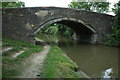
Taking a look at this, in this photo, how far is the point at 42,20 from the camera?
1441 centimetres

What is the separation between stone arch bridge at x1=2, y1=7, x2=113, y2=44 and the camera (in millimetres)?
13664

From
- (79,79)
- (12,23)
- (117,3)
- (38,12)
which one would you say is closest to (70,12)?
(38,12)

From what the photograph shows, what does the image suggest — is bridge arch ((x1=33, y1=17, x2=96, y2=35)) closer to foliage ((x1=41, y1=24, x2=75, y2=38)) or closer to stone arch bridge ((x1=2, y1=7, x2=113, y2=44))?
stone arch bridge ((x1=2, y1=7, x2=113, y2=44))

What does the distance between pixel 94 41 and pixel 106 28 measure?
1582 mm

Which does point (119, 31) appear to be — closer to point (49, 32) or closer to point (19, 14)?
point (19, 14)

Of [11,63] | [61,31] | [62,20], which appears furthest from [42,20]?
[61,31]

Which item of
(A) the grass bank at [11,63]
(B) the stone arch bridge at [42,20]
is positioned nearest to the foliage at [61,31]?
(B) the stone arch bridge at [42,20]

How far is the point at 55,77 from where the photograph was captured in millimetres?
5125

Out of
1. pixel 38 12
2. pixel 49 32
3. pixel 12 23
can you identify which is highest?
pixel 38 12

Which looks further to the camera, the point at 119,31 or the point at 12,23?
the point at 12,23

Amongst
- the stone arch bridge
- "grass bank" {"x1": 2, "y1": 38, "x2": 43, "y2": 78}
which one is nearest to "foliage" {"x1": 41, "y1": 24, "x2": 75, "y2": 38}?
the stone arch bridge

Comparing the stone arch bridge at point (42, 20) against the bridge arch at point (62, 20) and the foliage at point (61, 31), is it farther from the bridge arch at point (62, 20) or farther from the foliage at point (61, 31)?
the foliage at point (61, 31)

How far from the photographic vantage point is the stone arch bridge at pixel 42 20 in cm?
1366

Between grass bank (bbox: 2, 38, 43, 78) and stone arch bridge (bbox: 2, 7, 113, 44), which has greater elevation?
stone arch bridge (bbox: 2, 7, 113, 44)
